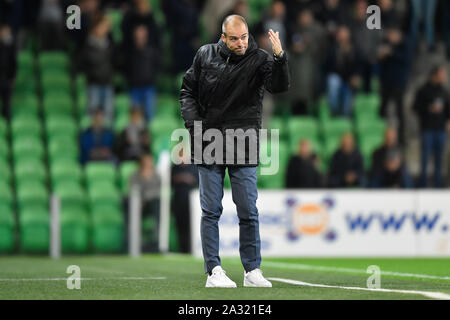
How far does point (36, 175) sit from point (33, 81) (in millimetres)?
2884

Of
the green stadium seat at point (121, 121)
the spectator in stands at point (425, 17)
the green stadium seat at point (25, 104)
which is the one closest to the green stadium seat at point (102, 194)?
the green stadium seat at point (121, 121)

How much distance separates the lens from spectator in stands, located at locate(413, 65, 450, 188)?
20000mm

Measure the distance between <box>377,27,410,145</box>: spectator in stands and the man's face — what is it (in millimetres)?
13178

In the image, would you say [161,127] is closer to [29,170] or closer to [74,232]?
[29,170]

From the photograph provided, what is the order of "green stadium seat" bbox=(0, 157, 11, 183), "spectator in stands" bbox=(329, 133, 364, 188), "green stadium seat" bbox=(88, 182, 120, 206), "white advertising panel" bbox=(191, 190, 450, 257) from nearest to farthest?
"white advertising panel" bbox=(191, 190, 450, 257), "green stadium seat" bbox=(88, 182, 120, 206), "spectator in stands" bbox=(329, 133, 364, 188), "green stadium seat" bbox=(0, 157, 11, 183)

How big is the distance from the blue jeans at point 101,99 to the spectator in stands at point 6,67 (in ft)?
5.25

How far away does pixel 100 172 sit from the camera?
19.7 meters

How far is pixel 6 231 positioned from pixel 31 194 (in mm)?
967

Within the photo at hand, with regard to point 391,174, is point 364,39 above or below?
above

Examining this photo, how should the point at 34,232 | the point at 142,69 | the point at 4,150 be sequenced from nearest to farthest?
the point at 34,232, the point at 4,150, the point at 142,69

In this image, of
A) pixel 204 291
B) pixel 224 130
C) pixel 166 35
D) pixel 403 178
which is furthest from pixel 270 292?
pixel 166 35

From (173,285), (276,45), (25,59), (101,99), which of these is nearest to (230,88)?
(276,45)

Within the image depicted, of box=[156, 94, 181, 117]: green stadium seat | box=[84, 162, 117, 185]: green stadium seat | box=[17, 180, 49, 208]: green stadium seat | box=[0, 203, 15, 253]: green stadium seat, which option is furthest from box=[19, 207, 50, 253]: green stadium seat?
box=[156, 94, 181, 117]: green stadium seat

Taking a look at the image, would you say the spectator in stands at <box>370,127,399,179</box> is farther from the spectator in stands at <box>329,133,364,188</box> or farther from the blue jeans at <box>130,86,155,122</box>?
the blue jeans at <box>130,86,155,122</box>
